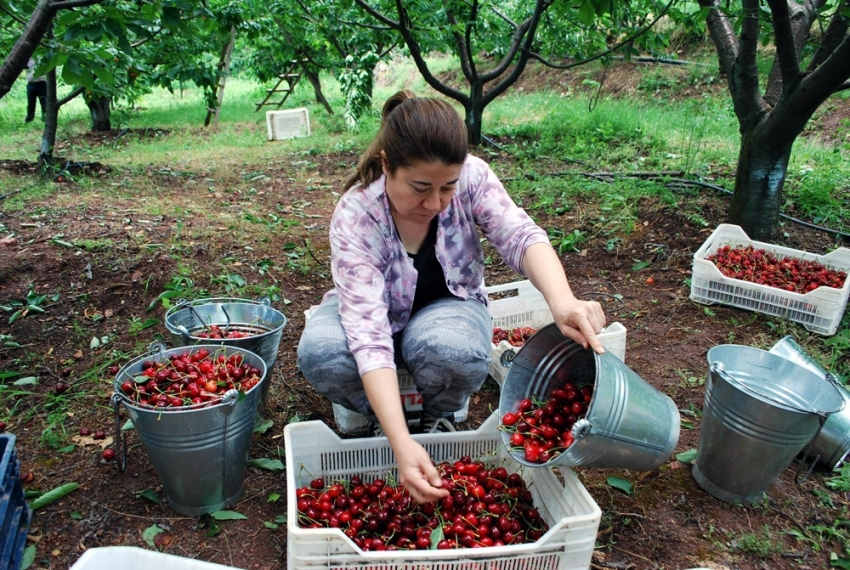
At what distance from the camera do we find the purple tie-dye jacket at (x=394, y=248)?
79.5 inches

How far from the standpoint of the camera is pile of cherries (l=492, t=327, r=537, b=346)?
307 centimetres

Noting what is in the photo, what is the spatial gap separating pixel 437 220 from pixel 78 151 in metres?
7.62

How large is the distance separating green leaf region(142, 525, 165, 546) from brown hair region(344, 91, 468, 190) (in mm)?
1343

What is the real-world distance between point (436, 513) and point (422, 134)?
3.60 ft

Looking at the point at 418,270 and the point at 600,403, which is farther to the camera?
the point at 418,270

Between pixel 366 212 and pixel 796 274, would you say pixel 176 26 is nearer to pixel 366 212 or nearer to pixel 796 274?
pixel 366 212

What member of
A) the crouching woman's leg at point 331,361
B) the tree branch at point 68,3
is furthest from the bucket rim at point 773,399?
the tree branch at point 68,3

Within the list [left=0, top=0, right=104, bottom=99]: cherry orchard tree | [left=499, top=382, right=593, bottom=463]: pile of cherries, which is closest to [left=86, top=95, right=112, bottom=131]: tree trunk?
[left=0, top=0, right=104, bottom=99]: cherry orchard tree

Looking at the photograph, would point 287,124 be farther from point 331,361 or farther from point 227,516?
point 227,516

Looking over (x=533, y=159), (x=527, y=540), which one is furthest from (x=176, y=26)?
(x=533, y=159)

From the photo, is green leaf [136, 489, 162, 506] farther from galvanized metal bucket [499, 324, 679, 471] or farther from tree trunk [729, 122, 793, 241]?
tree trunk [729, 122, 793, 241]

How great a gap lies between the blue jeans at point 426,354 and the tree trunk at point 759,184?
8.93 ft

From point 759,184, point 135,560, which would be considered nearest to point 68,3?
point 135,560

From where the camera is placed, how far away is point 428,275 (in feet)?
7.54
